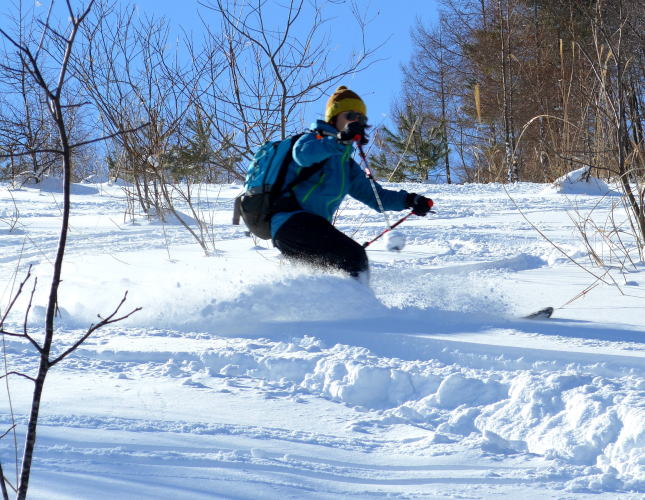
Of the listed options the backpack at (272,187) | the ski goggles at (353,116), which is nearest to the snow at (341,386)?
the backpack at (272,187)

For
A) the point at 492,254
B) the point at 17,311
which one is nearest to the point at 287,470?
the point at 17,311

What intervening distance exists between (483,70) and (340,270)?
16.8 metres

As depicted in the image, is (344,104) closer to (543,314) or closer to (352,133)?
(352,133)

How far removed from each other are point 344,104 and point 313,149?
431mm

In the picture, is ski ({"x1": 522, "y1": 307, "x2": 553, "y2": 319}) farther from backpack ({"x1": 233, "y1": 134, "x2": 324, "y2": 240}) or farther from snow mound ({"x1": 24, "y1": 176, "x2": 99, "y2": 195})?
snow mound ({"x1": 24, "y1": 176, "x2": 99, "y2": 195})

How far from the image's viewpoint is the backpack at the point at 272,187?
139 inches

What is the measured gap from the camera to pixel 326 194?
11.9 ft

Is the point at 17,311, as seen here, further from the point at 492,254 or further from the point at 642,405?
the point at 492,254

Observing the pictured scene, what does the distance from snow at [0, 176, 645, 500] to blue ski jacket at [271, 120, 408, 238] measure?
378 millimetres

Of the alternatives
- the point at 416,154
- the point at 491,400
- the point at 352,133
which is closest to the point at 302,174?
the point at 352,133

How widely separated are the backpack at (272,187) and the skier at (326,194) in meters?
0.03

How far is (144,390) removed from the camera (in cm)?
219

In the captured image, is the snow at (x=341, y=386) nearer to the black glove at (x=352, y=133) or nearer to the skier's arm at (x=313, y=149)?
the skier's arm at (x=313, y=149)

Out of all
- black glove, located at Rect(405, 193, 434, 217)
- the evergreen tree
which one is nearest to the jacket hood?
black glove, located at Rect(405, 193, 434, 217)
